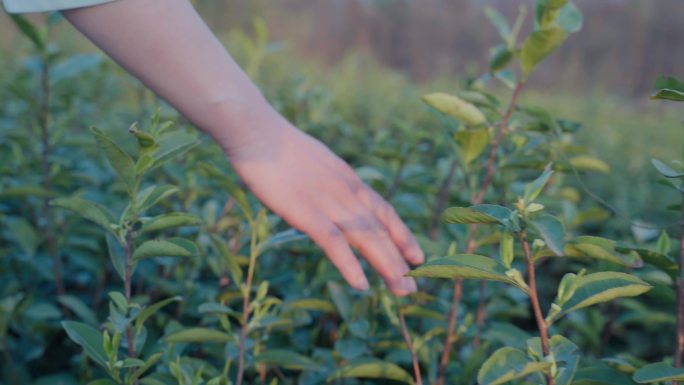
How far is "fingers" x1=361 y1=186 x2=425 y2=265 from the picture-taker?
1325 mm

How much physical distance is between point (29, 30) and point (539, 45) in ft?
3.51

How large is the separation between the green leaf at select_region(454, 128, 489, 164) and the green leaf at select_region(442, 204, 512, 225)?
47 cm

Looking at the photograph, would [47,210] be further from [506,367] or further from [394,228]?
[506,367]

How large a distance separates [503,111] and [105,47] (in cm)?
72

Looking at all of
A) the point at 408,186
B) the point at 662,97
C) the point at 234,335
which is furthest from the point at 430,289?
the point at 662,97

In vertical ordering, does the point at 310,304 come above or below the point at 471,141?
below

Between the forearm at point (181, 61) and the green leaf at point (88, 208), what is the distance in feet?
0.72

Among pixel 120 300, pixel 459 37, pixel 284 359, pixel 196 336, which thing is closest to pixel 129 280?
pixel 120 300

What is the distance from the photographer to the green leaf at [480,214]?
A: 0.86 meters

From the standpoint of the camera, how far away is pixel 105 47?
3.74 ft

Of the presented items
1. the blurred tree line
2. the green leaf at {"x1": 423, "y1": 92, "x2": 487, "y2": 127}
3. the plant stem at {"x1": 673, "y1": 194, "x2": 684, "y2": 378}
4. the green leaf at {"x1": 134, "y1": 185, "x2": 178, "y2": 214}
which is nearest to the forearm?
the green leaf at {"x1": 134, "y1": 185, "x2": 178, "y2": 214}

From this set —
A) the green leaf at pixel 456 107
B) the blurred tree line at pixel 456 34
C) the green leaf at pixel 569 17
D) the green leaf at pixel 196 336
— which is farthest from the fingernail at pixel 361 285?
the blurred tree line at pixel 456 34

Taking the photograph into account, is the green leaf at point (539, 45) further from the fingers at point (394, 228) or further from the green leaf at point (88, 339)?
the green leaf at point (88, 339)

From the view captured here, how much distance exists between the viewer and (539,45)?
118cm
